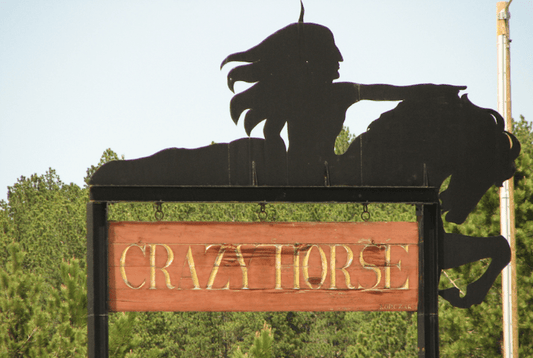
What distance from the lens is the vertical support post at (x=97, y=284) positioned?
5047 millimetres

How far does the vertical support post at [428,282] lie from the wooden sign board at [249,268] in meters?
0.12

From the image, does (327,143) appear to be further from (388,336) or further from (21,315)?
(388,336)

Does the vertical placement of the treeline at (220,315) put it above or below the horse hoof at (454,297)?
below

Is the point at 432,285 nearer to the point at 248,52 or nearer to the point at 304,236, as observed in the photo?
the point at 304,236

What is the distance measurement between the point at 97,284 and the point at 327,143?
8.26 feet

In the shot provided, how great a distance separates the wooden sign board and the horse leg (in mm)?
440

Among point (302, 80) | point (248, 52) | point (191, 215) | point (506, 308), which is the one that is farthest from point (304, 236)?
point (191, 215)

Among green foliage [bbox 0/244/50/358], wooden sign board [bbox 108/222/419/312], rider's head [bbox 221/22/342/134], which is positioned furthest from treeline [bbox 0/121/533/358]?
rider's head [bbox 221/22/342/134]

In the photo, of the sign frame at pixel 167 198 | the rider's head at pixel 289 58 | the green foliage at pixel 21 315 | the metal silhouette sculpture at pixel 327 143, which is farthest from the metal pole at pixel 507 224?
the green foliage at pixel 21 315

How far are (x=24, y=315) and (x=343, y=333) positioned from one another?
2173cm

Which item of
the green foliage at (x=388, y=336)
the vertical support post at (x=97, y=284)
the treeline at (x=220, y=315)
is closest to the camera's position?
the vertical support post at (x=97, y=284)

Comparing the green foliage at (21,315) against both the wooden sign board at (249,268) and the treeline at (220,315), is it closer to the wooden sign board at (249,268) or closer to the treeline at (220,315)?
the treeline at (220,315)

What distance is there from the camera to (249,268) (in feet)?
16.9

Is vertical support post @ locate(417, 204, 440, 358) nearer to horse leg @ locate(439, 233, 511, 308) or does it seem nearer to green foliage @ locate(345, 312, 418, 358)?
horse leg @ locate(439, 233, 511, 308)
